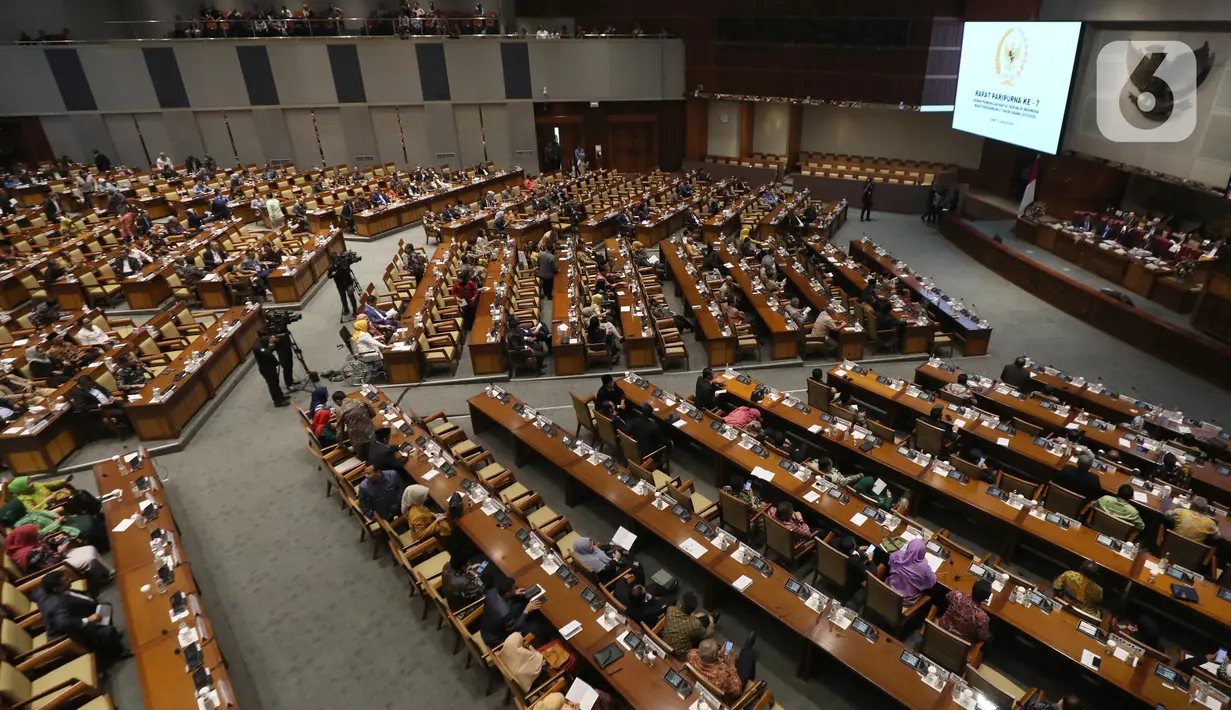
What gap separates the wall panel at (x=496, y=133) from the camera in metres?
27.8

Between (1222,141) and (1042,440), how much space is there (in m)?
9.88

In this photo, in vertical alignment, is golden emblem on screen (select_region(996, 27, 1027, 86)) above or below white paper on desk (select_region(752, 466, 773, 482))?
above

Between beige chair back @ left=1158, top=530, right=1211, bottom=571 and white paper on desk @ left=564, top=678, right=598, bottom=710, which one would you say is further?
beige chair back @ left=1158, top=530, right=1211, bottom=571

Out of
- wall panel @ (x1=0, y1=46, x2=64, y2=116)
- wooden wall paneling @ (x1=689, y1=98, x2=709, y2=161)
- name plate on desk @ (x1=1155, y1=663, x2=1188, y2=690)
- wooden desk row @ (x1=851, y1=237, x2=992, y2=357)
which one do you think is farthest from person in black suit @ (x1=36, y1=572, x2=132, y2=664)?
wall panel @ (x1=0, y1=46, x2=64, y2=116)

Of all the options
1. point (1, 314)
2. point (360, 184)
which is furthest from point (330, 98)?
point (1, 314)

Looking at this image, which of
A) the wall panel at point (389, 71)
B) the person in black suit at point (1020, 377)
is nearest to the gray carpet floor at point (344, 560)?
the person in black suit at point (1020, 377)

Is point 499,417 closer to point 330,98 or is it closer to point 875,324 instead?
point 875,324

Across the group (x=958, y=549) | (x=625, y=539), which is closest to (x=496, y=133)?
(x=625, y=539)

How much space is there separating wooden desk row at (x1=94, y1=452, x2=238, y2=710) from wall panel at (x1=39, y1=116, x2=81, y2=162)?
25.3 meters

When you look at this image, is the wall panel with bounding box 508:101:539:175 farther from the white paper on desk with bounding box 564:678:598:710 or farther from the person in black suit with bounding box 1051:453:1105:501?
the white paper on desk with bounding box 564:678:598:710

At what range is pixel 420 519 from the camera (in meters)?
7.16

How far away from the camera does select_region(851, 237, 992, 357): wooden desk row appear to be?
12508 millimetres

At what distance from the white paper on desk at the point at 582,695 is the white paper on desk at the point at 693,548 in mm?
1775

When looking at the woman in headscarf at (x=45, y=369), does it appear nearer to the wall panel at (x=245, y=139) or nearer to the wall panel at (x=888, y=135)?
the wall panel at (x=245, y=139)
